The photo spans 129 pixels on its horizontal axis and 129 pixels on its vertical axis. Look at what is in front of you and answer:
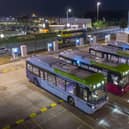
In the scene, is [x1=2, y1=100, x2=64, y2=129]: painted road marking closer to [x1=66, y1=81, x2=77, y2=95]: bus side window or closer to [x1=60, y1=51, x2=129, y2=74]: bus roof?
[x1=66, y1=81, x2=77, y2=95]: bus side window

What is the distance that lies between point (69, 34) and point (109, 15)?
58.4 metres

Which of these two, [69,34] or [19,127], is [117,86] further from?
[69,34]

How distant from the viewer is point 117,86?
564 inches

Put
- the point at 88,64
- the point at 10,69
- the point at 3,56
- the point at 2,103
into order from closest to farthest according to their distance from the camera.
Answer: the point at 2,103
the point at 88,64
the point at 10,69
the point at 3,56

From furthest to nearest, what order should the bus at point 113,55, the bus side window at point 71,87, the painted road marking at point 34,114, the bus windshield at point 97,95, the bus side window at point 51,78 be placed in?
the bus at point 113,55
the bus side window at point 51,78
the bus side window at point 71,87
the bus windshield at point 97,95
the painted road marking at point 34,114

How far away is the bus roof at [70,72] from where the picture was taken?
1166 cm

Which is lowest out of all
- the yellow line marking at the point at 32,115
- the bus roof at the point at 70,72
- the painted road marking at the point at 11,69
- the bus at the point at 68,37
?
the yellow line marking at the point at 32,115

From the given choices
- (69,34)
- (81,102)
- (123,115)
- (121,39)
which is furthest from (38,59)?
(121,39)

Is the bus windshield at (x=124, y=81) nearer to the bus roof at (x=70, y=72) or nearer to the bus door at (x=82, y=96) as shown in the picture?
the bus roof at (x=70, y=72)

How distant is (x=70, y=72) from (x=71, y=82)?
838mm

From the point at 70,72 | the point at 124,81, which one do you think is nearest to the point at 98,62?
the point at 124,81

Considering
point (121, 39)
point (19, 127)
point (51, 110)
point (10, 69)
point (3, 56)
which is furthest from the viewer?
point (121, 39)

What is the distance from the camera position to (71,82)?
12.6 meters

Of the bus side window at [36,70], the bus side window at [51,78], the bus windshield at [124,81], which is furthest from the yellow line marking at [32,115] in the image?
the bus windshield at [124,81]
